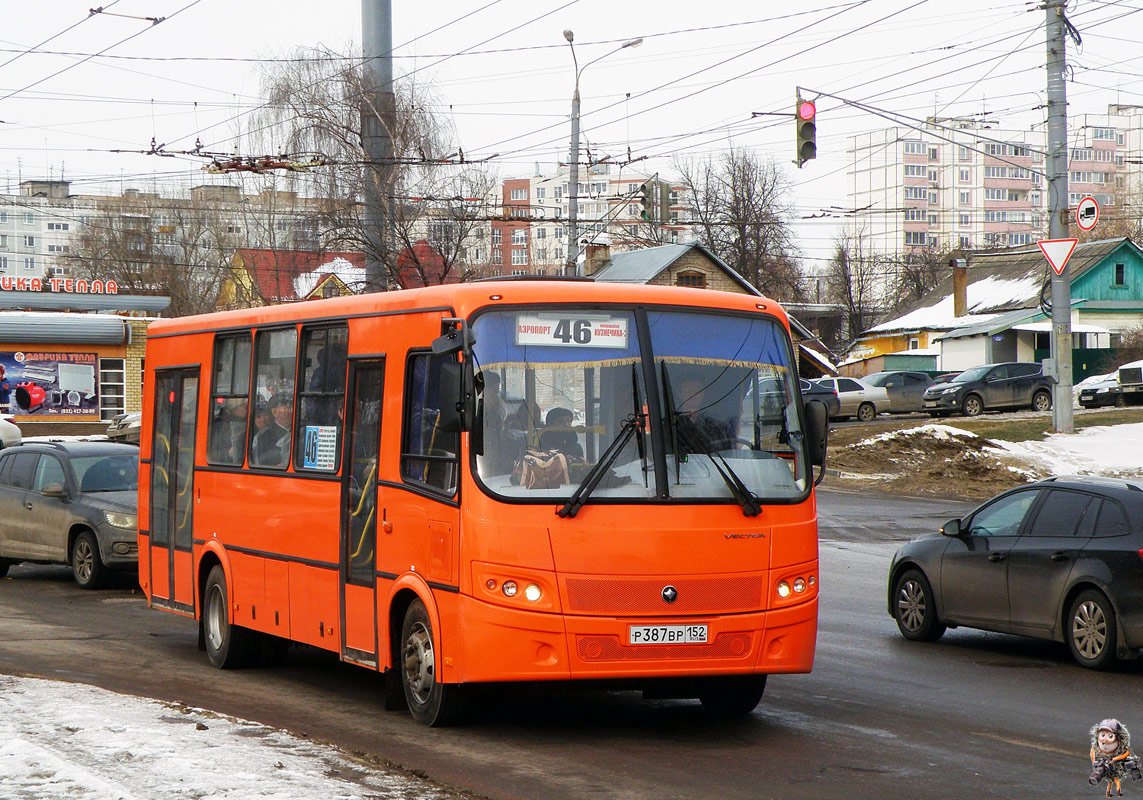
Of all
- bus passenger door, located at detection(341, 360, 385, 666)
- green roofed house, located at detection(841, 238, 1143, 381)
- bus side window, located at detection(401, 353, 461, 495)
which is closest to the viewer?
bus side window, located at detection(401, 353, 461, 495)

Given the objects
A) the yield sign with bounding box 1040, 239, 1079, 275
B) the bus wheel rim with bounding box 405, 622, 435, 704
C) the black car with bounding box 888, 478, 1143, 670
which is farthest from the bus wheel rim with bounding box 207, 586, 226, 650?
the yield sign with bounding box 1040, 239, 1079, 275

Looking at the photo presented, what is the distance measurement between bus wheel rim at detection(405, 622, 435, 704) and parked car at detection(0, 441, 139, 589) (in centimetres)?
868

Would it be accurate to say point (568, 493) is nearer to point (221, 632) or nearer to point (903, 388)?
point (221, 632)

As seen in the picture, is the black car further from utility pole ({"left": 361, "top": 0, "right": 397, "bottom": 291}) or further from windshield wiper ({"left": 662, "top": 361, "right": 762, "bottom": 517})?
utility pole ({"left": 361, "top": 0, "right": 397, "bottom": 291})

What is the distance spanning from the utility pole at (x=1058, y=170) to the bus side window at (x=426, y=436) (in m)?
21.7

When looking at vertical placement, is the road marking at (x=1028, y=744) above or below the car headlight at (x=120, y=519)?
below

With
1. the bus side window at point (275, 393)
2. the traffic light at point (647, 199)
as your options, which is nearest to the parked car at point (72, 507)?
the bus side window at point (275, 393)

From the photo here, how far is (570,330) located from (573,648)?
1.79 meters

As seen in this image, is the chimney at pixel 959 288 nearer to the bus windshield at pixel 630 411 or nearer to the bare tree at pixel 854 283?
the bare tree at pixel 854 283

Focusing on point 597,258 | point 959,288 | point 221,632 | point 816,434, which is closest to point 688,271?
point 597,258

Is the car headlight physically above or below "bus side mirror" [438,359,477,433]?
below

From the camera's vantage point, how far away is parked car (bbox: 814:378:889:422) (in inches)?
1817

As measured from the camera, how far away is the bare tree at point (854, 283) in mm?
92000

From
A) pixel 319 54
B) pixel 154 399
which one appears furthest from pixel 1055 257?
pixel 319 54
